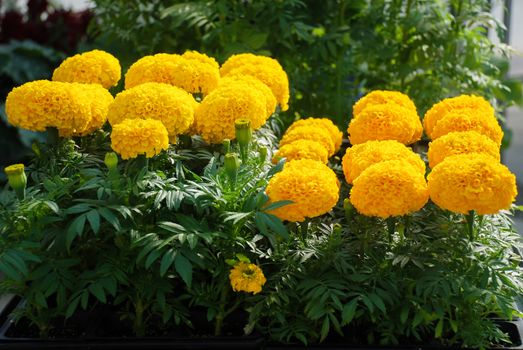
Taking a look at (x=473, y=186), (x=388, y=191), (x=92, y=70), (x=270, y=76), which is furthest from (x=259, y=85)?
(x=473, y=186)

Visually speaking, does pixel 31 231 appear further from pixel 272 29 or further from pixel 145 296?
pixel 272 29

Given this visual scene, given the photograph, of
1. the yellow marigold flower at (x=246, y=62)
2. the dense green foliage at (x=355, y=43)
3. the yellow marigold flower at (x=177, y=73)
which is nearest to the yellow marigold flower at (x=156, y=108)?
the yellow marigold flower at (x=177, y=73)

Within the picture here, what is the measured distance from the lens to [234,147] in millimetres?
1991

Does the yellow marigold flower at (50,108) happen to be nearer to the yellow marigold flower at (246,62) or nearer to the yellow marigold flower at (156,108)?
the yellow marigold flower at (156,108)

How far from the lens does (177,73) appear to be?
2.12 meters

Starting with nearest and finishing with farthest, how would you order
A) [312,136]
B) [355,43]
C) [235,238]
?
[235,238] → [312,136] → [355,43]

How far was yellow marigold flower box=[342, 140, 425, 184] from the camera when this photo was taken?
182 cm

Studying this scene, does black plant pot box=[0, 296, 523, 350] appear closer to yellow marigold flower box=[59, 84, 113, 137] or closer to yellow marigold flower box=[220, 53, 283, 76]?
yellow marigold flower box=[59, 84, 113, 137]

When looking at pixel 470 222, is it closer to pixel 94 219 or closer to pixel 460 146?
pixel 460 146

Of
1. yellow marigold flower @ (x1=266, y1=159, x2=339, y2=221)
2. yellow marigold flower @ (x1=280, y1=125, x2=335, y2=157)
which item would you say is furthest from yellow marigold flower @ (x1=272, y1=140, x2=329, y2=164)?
yellow marigold flower @ (x1=266, y1=159, x2=339, y2=221)

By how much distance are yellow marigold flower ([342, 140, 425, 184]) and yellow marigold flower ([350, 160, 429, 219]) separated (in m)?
0.09

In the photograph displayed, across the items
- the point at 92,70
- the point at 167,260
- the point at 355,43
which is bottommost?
the point at 355,43

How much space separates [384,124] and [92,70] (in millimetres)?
796

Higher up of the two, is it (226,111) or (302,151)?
(226,111)
